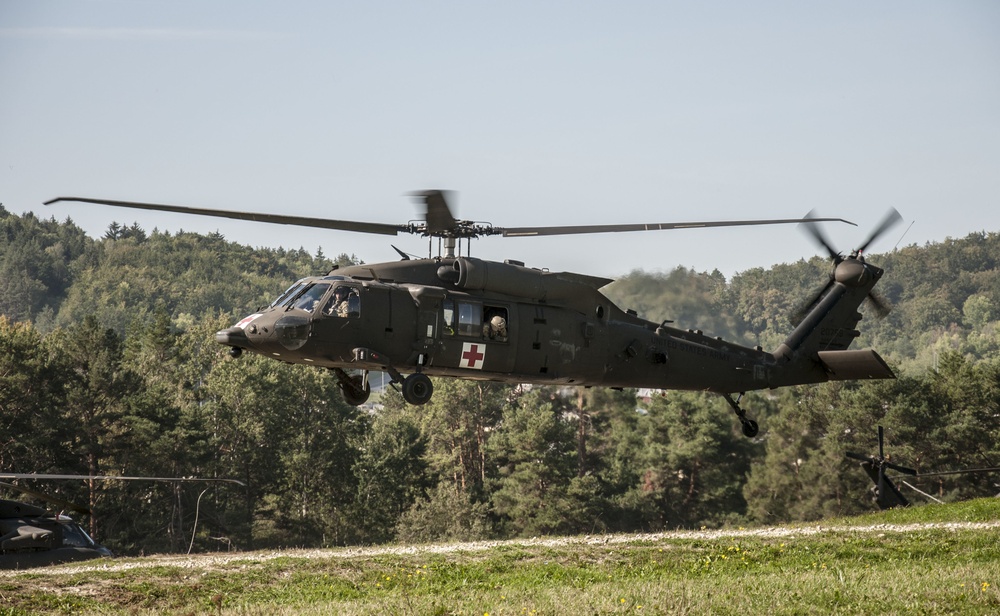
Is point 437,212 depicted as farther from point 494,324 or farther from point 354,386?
point 354,386

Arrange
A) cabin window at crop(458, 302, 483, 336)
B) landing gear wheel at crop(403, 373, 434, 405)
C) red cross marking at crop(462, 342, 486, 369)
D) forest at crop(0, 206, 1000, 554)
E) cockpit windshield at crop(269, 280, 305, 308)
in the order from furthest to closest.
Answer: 1. forest at crop(0, 206, 1000, 554)
2. red cross marking at crop(462, 342, 486, 369)
3. cabin window at crop(458, 302, 483, 336)
4. landing gear wheel at crop(403, 373, 434, 405)
5. cockpit windshield at crop(269, 280, 305, 308)

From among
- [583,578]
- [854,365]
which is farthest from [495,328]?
[854,365]

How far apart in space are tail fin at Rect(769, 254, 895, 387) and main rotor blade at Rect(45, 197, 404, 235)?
1123cm

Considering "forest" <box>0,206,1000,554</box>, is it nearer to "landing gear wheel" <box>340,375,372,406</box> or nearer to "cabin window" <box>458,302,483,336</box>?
"landing gear wheel" <box>340,375,372,406</box>

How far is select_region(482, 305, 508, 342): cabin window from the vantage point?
21962 mm

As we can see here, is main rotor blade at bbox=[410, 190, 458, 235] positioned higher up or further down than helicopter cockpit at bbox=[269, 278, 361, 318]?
higher up

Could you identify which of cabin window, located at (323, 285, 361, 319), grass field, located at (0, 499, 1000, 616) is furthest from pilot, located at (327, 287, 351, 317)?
grass field, located at (0, 499, 1000, 616)

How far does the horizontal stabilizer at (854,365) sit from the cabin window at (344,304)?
1261cm

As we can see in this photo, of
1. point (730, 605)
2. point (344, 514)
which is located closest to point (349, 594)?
point (730, 605)

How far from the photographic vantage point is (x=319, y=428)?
76.1m

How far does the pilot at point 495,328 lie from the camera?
22.0 metres

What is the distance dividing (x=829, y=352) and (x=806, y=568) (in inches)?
489

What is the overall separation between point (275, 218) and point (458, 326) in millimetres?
4142

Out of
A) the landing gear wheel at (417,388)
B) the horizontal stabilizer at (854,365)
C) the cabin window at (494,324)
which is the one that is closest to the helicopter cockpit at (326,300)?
the landing gear wheel at (417,388)
